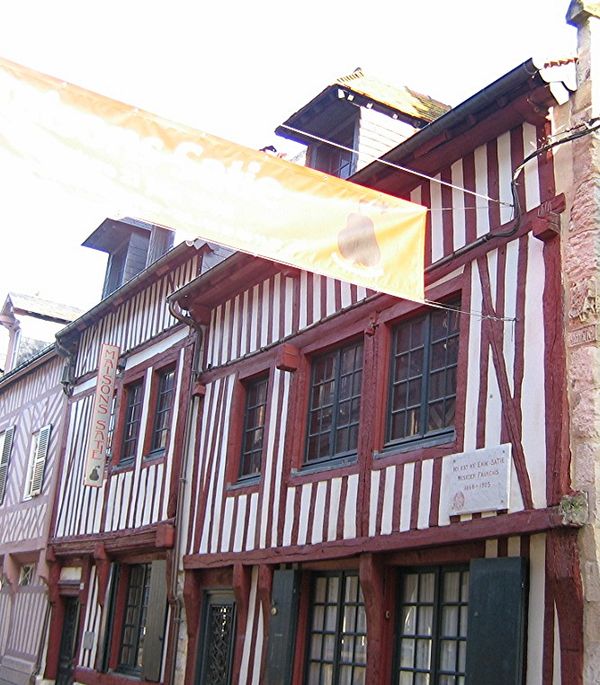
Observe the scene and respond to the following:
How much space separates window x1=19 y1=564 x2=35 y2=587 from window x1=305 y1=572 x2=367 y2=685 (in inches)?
332

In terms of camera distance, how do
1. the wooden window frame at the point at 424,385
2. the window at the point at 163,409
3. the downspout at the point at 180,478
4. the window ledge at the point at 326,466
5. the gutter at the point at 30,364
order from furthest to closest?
the gutter at the point at 30,364 < the window at the point at 163,409 < the downspout at the point at 180,478 < the window ledge at the point at 326,466 < the wooden window frame at the point at 424,385

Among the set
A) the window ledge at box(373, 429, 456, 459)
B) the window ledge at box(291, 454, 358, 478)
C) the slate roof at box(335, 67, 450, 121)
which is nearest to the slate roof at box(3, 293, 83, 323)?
the slate roof at box(335, 67, 450, 121)

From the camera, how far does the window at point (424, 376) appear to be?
770cm

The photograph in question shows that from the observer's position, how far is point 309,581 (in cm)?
884

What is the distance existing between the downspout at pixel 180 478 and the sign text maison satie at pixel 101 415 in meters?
1.98

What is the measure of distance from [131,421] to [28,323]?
735 centimetres

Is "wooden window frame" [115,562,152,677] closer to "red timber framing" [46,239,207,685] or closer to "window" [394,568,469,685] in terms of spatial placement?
"red timber framing" [46,239,207,685]

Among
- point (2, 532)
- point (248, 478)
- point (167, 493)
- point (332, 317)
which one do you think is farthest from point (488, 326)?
point (2, 532)

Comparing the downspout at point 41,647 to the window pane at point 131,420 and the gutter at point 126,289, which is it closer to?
the window pane at point 131,420

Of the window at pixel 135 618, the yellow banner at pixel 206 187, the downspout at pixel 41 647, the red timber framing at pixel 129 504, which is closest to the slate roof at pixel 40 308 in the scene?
the red timber framing at pixel 129 504

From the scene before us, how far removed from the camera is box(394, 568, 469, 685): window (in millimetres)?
7080

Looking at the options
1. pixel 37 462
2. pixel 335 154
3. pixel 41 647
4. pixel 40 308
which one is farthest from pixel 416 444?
pixel 40 308

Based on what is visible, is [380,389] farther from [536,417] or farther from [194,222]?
[194,222]

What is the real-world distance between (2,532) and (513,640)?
12623mm
